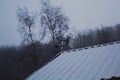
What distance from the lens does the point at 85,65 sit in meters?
10.6

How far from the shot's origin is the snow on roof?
9273 mm

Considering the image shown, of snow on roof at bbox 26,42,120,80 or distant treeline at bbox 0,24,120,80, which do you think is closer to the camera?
snow on roof at bbox 26,42,120,80

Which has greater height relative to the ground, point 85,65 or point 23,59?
point 85,65

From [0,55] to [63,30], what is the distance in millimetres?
11761

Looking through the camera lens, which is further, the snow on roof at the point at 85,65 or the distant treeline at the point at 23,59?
the distant treeline at the point at 23,59

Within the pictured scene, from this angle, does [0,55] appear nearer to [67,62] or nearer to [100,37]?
[100,37]

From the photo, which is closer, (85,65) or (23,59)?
(85,65)

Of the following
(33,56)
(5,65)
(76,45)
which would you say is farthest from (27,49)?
Answer: (76,45)

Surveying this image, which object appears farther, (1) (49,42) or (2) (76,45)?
(2) (76,45)

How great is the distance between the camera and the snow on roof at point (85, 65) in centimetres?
927

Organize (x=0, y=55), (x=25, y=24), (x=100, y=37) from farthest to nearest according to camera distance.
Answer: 1. (x=100, y=37)
2. (x=0, y=55)
3. (x=25, y=24)

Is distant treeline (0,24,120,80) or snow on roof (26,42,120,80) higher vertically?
snow on roof (26,42,120,80)

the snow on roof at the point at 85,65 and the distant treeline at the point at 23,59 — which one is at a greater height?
the snow on roof at the point at 85,65

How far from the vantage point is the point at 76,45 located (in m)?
43.2
